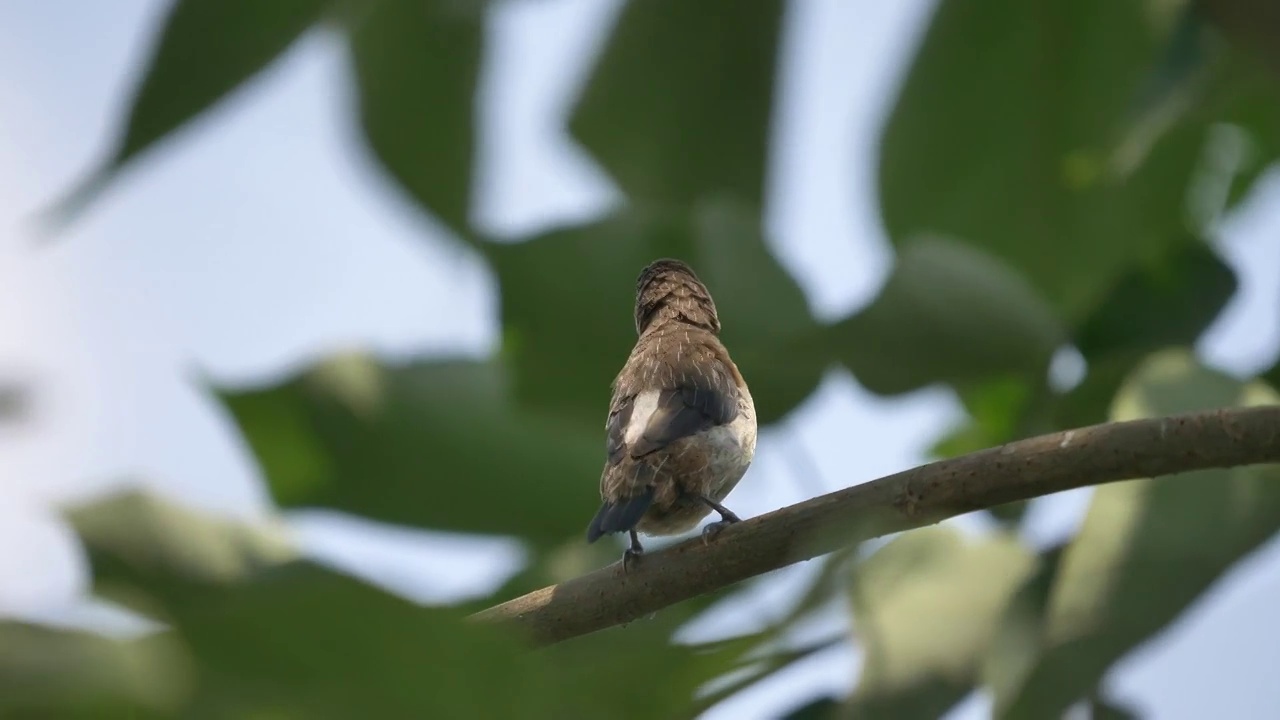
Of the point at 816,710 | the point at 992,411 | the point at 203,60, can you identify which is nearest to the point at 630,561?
the point at 816,710

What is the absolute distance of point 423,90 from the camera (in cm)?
117

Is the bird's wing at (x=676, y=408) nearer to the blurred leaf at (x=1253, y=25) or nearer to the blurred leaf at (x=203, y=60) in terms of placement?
the blurred leaf at (x=1253, y=25)

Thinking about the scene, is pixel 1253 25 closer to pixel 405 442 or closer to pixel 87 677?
pixel 405 442

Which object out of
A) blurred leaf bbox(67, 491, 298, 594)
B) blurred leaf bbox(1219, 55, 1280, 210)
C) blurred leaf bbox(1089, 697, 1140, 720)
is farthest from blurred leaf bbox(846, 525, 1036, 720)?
blurred leaf bbox(1219, 55, 1280, 210)

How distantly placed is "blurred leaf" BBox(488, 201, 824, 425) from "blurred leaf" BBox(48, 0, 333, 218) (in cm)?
33

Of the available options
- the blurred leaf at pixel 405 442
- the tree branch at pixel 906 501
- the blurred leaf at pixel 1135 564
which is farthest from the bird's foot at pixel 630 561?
the blurred leaf at pixel 1135 564

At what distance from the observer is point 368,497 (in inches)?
66.5

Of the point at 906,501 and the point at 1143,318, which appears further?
the point at 1143,318

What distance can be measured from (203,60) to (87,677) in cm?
66

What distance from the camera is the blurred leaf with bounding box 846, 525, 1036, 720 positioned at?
132 cm

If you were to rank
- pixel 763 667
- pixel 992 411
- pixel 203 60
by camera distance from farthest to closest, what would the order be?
1. pixel 992 411
2. pixel 763 667
3. pixel 203 60

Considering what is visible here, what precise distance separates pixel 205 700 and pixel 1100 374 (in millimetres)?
1568

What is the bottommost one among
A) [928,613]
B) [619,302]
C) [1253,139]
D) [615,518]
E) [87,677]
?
[87,677]

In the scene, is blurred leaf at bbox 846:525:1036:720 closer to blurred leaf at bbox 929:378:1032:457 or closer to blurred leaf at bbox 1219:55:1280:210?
blurred leaf at bbox 929:378:1032:457
